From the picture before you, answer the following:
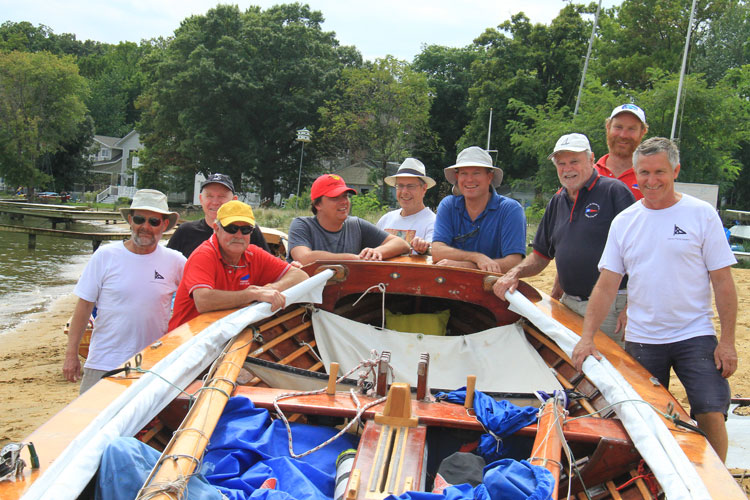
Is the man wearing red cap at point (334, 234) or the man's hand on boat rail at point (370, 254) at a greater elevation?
the man wearing red cap at point (334, 234)

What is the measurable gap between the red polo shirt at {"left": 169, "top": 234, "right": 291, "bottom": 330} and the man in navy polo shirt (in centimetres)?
176

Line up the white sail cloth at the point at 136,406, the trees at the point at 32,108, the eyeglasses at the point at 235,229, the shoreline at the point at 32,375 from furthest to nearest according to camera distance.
Result: the trees at the point at 32,108 < the shoreline at the point at 32,375 < the eyeglasses at the point at 235,229 < the white sail cloth at the point at 136,406

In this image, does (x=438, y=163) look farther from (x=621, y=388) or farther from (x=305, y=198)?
(x=621, y=388)

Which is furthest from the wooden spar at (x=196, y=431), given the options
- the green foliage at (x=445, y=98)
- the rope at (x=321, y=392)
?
the green foliage at (x=445, y=98)

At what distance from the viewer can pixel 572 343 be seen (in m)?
3.25

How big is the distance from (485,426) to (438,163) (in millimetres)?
38291

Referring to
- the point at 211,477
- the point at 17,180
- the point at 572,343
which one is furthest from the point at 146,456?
the point at 17,180

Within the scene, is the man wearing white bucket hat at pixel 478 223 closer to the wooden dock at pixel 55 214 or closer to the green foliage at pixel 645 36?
the wooden dock at pixel 55 214

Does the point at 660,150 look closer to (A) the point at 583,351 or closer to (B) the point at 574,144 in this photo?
(B) the point at 574,144

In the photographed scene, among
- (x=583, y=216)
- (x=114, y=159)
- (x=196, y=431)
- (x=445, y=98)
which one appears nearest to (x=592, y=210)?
(x=583, y=216)

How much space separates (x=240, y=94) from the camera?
3538 cm

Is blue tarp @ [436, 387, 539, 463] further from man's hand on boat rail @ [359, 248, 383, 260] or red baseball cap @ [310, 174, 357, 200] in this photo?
red baseball cap @ [310, 174, 357, 200]

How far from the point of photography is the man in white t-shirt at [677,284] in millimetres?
2732

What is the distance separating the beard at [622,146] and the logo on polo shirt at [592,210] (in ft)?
2.10
